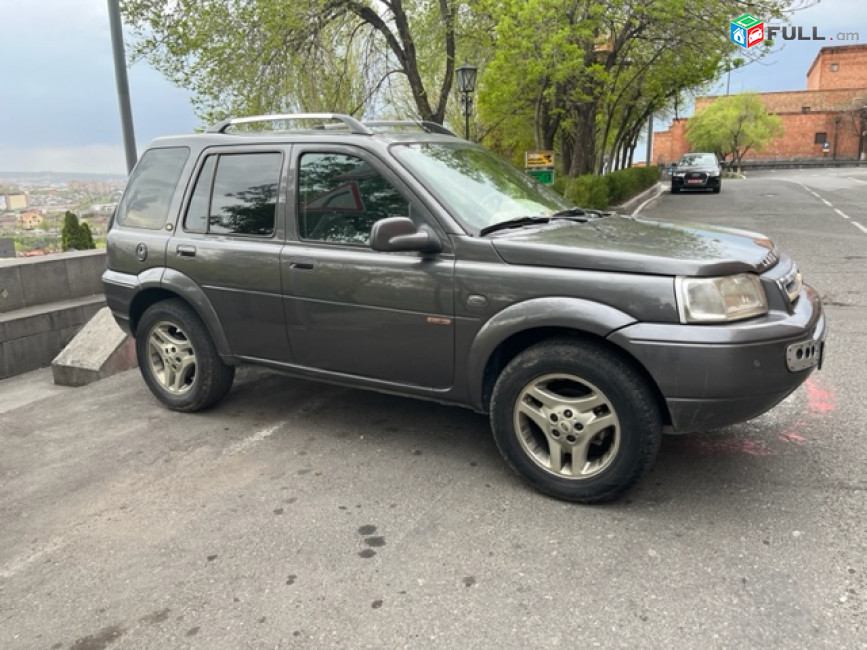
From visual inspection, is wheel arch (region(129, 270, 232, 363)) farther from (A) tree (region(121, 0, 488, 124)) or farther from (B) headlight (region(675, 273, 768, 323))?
(A) tree (region(121, 0, 488, 124))

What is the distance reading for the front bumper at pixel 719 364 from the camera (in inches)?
117

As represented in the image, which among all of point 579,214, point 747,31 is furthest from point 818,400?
point 747,31

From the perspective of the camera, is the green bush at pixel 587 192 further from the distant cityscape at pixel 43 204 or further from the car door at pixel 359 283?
the car door at pixel 359 283

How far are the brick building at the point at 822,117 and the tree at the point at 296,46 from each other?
187 ft

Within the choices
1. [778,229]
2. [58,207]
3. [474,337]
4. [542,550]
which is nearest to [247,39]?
[58,207]

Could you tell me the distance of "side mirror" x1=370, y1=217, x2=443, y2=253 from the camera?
345 centimetres

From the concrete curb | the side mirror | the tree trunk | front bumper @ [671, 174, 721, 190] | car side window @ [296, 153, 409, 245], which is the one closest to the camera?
the side mirror

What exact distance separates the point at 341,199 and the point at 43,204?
790cm

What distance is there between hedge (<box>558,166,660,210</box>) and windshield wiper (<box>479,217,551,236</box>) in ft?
31.7

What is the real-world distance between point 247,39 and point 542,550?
45.1ft

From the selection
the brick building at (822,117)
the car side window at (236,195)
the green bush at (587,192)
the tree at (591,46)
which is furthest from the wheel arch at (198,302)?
the brick building at (822,117)

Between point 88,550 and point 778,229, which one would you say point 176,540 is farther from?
point 778,229

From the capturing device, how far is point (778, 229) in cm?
1458

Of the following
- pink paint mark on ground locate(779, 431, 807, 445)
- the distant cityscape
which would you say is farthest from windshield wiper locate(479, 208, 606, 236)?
the distant cityscape
